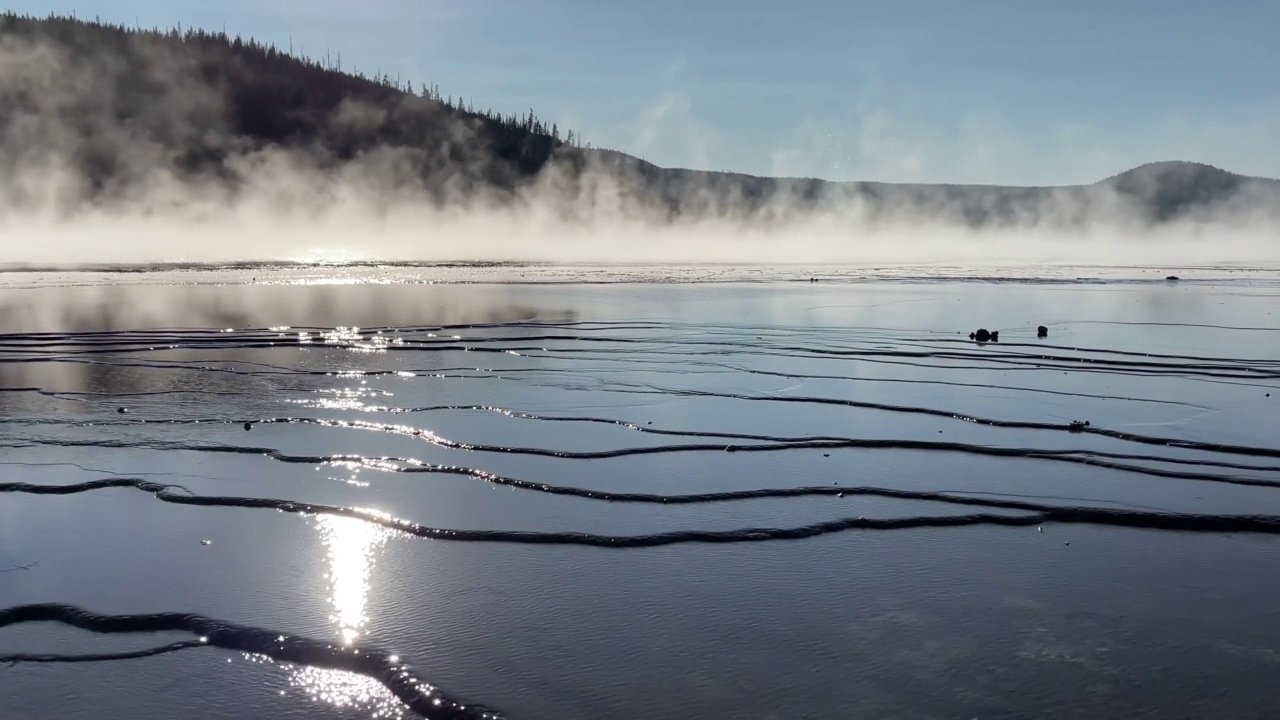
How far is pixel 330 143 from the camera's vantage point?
124000 mm

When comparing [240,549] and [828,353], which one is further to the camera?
[828,353]

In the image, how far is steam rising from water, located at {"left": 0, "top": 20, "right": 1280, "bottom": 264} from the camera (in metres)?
92.5

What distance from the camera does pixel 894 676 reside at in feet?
12.2

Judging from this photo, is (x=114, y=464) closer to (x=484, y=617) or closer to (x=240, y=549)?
(x=240, y=549)

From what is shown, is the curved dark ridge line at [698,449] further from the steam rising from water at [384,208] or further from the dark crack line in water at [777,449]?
A: the steam rising from water at [384,208]

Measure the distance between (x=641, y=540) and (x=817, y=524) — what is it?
1.06 m

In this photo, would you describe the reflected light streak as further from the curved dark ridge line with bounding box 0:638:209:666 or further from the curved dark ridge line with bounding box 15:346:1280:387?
the curved dark ridge line with bounding box 15:346:1280:387

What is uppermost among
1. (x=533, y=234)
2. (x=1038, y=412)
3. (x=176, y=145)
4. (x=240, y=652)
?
(x=176, y=145)

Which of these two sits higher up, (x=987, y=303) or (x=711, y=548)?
(x=987, y=303)

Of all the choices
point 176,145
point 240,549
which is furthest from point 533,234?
point 240,549

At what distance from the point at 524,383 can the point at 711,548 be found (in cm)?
632

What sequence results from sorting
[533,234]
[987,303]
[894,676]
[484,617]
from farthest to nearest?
[533,234] < [987,303] < [484,617] < [894,676]

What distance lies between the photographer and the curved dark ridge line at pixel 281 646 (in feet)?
11.5

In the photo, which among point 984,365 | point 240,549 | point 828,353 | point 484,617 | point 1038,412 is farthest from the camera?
point 828,353
